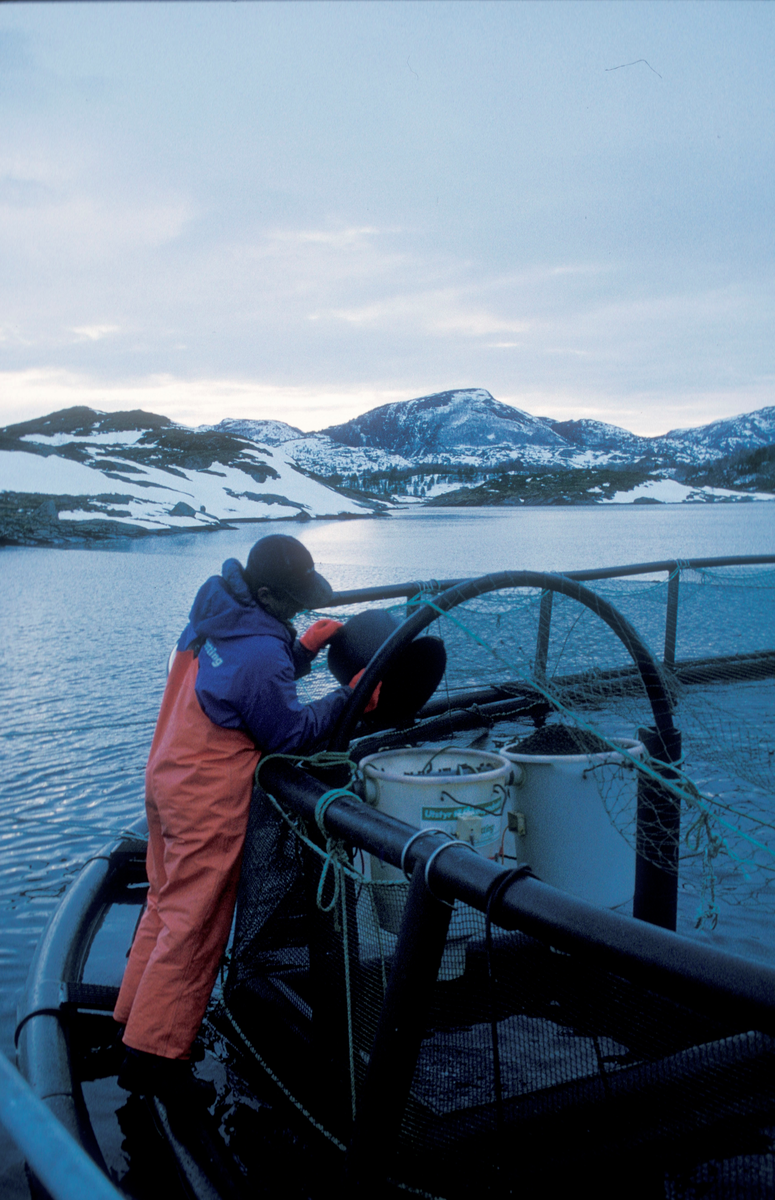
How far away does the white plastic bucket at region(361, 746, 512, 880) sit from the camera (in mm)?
2908

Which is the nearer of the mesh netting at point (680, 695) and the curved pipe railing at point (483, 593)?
the curved pipe railing at point (483, 593)

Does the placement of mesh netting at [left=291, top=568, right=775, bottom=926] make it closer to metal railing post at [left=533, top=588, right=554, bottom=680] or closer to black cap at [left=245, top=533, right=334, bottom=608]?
metal railing post at [left=533, top=588, right=554, bottom=680]

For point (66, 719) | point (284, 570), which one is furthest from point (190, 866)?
point (66, 719)

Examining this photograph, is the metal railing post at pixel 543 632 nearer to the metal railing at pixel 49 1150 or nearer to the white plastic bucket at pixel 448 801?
the white plastic bucket at pixel 448 801

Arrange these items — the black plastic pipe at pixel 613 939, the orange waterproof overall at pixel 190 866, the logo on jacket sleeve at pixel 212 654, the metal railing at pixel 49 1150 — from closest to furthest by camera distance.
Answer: the metal railing at pixel 49 1150
the black plastic pipe at pixel 613 939
the orange waterproof overall at pixel 190 866
the logo on jacket sleeve at pixel 212 654

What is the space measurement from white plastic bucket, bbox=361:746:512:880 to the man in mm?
314

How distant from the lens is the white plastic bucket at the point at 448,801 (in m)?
2.91

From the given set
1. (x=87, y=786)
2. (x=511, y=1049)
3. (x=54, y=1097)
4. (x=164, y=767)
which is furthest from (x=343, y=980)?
(x=87, y=786)

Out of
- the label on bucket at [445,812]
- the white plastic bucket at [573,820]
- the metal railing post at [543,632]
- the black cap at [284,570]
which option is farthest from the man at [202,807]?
the metal railing post at [543,632]

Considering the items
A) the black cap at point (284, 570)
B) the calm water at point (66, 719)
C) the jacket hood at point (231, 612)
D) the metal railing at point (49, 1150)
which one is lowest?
the calm water at point (66, 719)

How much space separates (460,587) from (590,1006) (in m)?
1.56

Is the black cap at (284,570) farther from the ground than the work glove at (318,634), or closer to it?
farther from the ground

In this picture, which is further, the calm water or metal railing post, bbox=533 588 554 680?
metal railing post, bbox=533 588 554 680

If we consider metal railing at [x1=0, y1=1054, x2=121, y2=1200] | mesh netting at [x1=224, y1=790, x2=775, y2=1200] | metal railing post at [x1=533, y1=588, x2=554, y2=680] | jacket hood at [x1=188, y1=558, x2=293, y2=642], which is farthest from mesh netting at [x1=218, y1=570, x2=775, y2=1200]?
metal railing post at [x1=533, y1=588, x2=554, y2=680]
